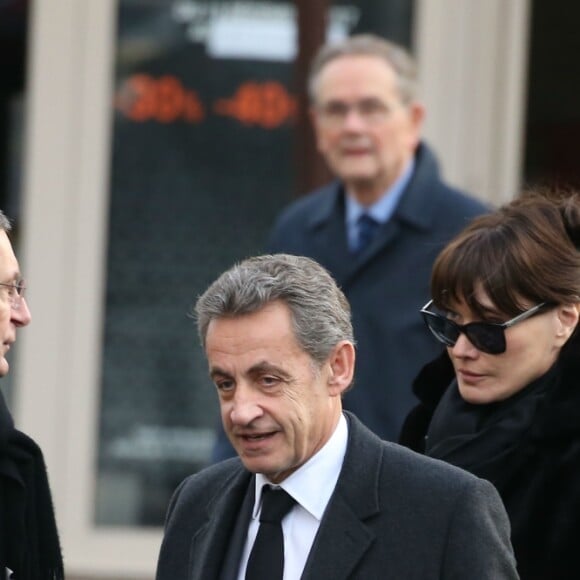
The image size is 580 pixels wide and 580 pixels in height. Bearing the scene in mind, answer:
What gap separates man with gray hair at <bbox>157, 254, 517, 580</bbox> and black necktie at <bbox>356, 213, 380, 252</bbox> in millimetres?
2060

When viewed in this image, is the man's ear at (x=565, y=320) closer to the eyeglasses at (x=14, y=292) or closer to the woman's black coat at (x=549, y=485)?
the woman's black coat at (x=549, y=485)

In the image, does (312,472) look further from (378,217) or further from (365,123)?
(365,123)

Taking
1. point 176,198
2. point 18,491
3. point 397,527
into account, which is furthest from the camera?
point 176,198

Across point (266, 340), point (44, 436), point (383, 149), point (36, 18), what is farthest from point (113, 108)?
point (266, 340)

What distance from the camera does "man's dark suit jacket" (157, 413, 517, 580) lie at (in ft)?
11.8

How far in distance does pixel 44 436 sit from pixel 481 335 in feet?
13.0

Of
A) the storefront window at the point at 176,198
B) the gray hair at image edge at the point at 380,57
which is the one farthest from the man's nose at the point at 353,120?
the storefront window at the point at 176,198

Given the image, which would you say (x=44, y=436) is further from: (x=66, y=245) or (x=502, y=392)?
(x=502, y=392)

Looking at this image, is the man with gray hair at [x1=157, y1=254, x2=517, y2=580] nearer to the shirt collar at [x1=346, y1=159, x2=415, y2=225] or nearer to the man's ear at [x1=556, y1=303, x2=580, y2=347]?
the man's ear at [x1=556, y1=303, x2=580, y2=347]

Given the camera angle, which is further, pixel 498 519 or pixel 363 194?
pixel 363 194

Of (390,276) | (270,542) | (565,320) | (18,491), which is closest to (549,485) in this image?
(565,320)

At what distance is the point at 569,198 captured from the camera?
14.3 ft

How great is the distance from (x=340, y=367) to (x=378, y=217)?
7.21 feet

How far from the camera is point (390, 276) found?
564cm
